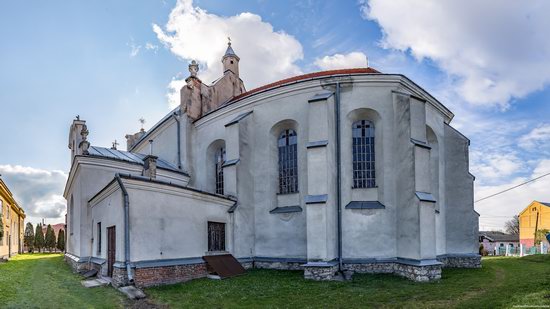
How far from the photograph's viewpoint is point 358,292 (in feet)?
41.0

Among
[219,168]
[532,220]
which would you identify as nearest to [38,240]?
[219,168]

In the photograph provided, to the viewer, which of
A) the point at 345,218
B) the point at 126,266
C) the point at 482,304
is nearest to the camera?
the point at 482,304

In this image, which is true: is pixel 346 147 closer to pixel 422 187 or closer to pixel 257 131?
pixel 422 187

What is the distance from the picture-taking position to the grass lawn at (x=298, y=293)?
1065 cm

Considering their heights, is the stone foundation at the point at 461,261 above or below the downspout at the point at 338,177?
below

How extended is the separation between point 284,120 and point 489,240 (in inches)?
2266

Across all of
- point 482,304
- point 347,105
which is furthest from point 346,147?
point 482,304

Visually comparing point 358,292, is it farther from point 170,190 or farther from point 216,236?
point 170,190

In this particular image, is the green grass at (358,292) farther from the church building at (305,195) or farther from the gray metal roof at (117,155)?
the gray metal roof at (117,155)

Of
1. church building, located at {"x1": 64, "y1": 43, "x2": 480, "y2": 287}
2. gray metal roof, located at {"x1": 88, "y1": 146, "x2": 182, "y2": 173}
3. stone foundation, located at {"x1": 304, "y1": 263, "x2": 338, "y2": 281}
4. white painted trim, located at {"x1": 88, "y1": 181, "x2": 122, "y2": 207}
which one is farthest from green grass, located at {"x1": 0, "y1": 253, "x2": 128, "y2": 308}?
stone foundation, located at {"x1": 304, "y1": 263, "x2": 338, "y2": 281}

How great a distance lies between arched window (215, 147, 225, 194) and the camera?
877 inches

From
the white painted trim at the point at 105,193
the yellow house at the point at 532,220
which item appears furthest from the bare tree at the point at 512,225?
the white painted trim at the point at 105,193

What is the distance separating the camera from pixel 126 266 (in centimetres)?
1338

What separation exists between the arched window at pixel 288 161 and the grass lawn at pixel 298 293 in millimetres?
4716
